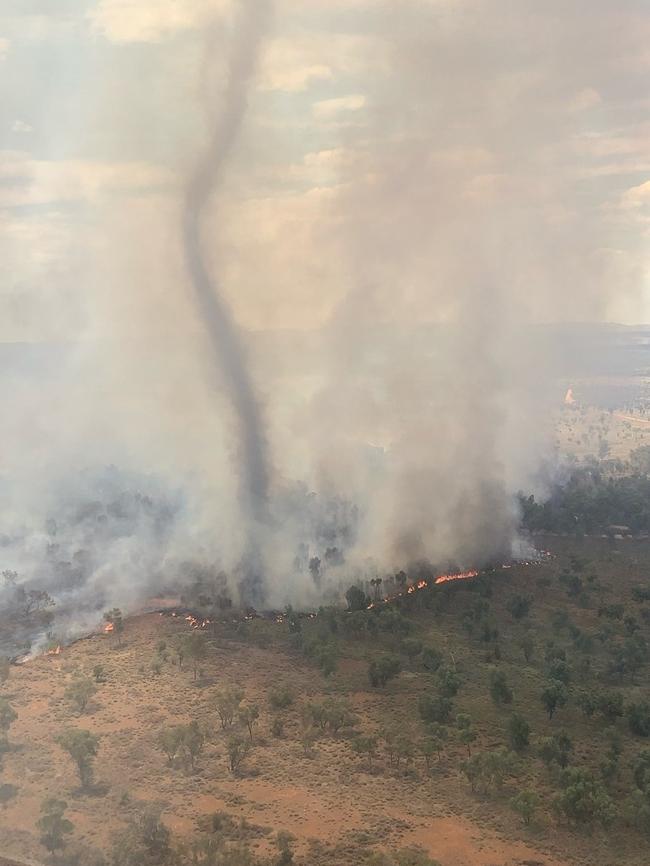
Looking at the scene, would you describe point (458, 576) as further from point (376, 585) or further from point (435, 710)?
point (435, 710)

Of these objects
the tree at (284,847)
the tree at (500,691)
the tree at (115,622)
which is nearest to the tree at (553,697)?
the tree at (500,691)

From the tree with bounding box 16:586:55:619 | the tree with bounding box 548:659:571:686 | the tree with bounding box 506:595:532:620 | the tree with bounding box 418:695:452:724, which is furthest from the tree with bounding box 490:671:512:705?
the tree with bounding box 16:586:55:619

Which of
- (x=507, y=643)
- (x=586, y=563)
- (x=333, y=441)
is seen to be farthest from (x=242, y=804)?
(x=333, y=441)

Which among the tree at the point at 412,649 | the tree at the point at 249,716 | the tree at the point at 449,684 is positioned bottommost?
the tree at the point at 449,684

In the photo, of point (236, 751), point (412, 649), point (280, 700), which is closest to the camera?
point (236, 751)

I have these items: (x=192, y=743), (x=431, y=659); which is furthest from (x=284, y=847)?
(x=431, y=659)

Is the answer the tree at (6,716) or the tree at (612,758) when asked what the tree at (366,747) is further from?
the tree at (6,716)
